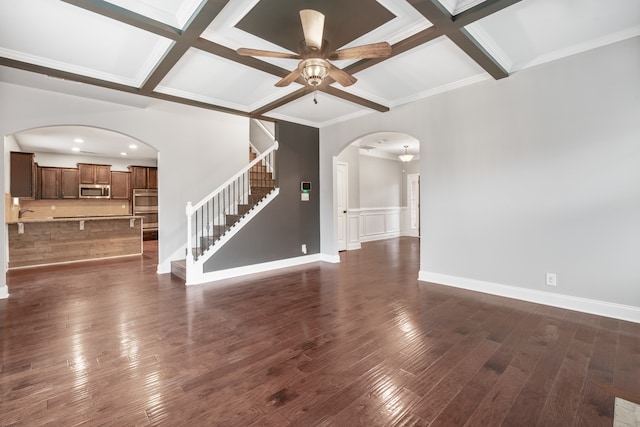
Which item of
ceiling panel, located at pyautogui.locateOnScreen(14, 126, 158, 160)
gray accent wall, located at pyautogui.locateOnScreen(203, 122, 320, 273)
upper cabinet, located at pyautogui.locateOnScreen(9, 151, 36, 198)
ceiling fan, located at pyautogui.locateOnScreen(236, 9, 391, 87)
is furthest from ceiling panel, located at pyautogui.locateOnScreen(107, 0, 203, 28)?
upper cabinet, located at pyautogui.locateOnScreen(9, 151, 36, 198)

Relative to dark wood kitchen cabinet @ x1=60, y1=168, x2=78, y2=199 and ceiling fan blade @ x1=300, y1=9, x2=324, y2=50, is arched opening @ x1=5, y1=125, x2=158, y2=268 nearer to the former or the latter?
dark wood kitchen cabinet @ x1=60, y1=168, x2=78, y2=199

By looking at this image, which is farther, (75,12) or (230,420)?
(75,12)

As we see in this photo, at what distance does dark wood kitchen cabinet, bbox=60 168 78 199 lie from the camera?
8.40 meters

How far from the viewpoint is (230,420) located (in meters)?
1.64

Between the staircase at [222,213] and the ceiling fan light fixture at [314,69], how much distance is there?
8.66ft

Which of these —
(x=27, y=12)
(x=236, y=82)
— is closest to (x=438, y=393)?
(x=236, y=82)

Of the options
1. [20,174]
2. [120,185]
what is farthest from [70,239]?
[120,185]

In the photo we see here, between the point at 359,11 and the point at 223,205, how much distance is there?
177 inches

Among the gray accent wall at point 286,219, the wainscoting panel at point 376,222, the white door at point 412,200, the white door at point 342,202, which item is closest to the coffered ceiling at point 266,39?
the gray accent wall at point 286,219

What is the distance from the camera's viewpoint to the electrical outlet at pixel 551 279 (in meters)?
3.40

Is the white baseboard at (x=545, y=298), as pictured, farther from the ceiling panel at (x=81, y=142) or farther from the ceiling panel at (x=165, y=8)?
the ceiling panel at (x=81, y=142)

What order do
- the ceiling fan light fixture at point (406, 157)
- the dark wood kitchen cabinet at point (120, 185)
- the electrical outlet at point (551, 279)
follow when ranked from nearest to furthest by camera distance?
the electrical outlet at point (551, 279) → the ceiling fan light fixture at point (406, 157) → the dark wood kitchen cabinet at point (120, 185)

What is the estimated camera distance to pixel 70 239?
606cm

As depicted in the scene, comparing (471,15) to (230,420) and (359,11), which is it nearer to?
(359,11)
